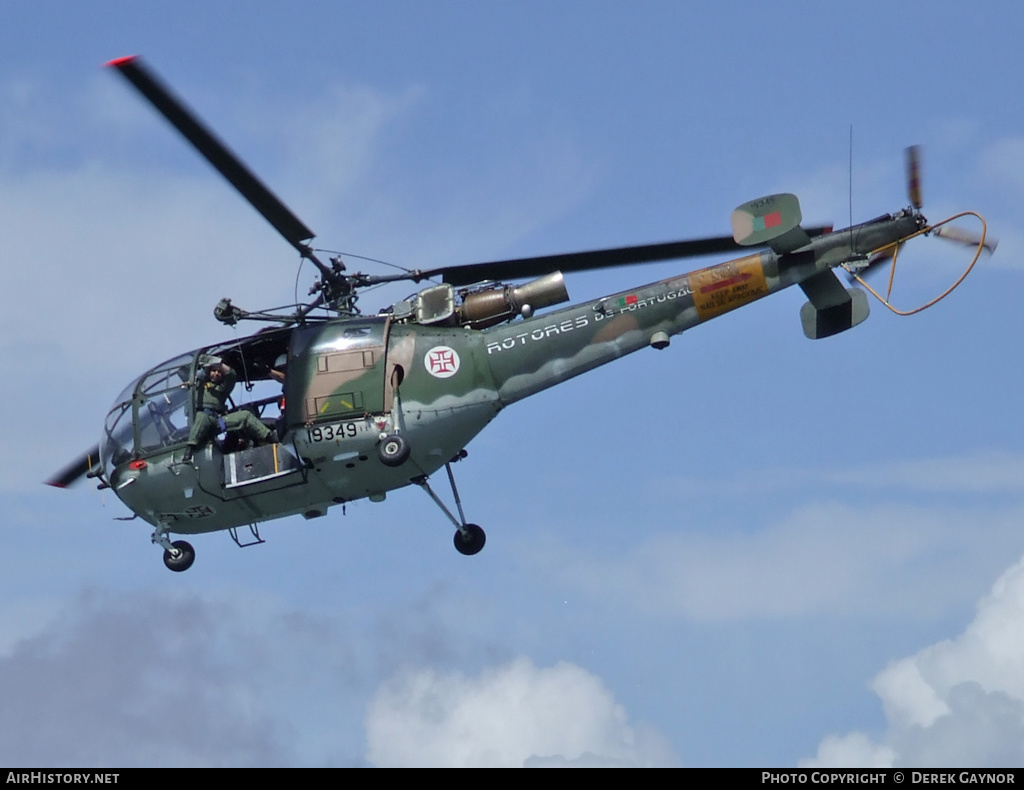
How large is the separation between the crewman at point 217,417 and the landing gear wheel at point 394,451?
2.30m

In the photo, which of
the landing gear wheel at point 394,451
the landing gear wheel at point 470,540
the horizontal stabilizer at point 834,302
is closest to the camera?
the landing gear wheel at point 394,451

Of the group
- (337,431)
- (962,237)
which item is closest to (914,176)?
(962,237)

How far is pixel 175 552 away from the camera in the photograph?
29.1 meters

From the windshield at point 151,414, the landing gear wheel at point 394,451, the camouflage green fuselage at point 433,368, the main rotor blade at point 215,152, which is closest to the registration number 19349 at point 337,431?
the camouflage green fuselage at point 433,368

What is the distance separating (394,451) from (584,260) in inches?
189

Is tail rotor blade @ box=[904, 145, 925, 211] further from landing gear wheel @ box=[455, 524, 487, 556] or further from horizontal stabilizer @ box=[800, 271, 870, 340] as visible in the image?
landing gear wheel @ box=[455, 524, 487, 556]

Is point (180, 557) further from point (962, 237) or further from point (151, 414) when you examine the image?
point (962, 237)

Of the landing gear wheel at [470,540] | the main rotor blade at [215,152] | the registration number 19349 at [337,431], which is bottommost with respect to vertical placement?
the landing gear wheel at [470,540]

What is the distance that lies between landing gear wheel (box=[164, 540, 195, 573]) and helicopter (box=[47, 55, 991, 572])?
59cm

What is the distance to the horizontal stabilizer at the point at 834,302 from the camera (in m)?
27.2

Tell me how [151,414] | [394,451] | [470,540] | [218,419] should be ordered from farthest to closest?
[470,540]
[151,414]
[218,419]
[394,451]

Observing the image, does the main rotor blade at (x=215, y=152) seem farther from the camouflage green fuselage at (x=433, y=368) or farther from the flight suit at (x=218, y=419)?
the flight suit at (x=218, y=419)
